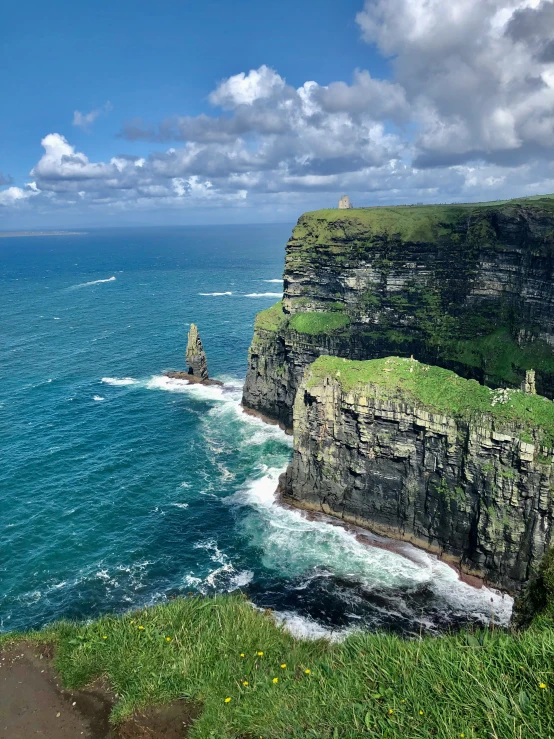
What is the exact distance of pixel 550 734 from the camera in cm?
1260

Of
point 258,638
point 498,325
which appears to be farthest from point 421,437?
point 258,638

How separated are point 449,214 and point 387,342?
25.2 meters

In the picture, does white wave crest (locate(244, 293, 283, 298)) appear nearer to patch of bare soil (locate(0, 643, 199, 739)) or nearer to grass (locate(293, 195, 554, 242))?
grass (locate(293, 195, 554, 242))

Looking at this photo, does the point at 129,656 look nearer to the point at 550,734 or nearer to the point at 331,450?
the point at 550,734

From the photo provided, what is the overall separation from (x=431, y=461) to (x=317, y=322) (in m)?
40.3

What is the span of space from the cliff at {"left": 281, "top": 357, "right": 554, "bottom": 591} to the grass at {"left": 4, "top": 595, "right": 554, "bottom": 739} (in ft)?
106

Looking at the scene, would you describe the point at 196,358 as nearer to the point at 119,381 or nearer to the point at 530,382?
the point at 119,381

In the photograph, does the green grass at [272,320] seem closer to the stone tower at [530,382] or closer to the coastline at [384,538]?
the coastline at [384,538]

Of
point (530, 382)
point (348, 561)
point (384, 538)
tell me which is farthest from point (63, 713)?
point (530, 382)

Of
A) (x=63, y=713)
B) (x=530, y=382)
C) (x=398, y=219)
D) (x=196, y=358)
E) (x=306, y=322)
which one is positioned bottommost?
(x=196, y=358)

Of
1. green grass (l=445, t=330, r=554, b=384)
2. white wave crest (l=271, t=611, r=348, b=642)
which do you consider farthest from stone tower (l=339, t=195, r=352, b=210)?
white wave crest (l=271, t=611, r=348, b=642)

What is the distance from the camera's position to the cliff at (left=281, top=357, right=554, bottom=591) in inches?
1913

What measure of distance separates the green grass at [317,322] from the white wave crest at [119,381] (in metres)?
36.6

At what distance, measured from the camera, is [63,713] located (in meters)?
20.4
